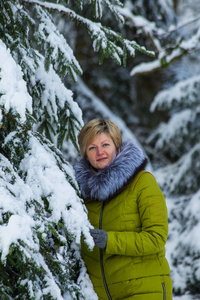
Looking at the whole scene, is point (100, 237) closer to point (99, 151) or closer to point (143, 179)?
point (143, 179)

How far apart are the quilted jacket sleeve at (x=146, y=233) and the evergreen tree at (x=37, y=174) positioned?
26 cm

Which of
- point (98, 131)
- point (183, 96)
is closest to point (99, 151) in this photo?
point (98, 131)

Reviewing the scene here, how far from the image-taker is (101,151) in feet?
7.75

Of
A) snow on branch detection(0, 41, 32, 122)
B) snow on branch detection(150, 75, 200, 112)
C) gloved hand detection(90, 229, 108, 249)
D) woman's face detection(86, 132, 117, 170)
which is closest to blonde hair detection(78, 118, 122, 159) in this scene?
woman's face detection(86, 132, 117, 170)

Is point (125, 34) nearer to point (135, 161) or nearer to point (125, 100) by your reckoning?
point (125, 100)

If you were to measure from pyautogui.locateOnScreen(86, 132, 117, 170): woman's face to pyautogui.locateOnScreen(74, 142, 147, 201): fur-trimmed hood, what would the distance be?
61mm

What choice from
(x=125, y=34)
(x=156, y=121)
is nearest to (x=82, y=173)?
(x=125, y=34)

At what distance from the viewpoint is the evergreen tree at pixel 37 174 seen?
59.8 inches

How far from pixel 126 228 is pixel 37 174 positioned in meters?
0.64

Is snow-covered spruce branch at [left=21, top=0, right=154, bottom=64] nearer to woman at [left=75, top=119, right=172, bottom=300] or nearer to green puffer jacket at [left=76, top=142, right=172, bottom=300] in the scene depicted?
woman at [left=75, top=119, right=172, bottom=300]

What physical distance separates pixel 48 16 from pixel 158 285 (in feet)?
5.81

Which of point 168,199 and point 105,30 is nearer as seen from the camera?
point 105,30

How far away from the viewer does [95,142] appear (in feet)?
7.90

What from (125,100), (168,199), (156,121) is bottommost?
(168,199)
